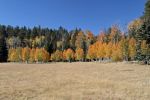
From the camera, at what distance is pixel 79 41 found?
150 m

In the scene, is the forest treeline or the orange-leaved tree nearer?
the forest treeline

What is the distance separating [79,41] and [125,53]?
51.2m

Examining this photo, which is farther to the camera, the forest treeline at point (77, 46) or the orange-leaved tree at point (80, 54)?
the orange-leaved tree at point (80, 54)

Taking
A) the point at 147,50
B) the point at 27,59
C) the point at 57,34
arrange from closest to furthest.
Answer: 1. the point at 147,50
2. the point at 27,59
3. the point at 57,34

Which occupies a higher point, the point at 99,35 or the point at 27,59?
the point at 99,35

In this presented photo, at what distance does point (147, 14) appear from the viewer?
4991 centimetres

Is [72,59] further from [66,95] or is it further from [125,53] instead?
[66,95]

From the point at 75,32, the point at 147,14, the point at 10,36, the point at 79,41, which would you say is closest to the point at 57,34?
the point at 75,32

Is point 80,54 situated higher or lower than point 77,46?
lower

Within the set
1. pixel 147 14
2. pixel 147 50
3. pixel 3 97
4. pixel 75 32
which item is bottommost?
pixel 3 97

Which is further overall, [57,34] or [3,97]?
[57,34]

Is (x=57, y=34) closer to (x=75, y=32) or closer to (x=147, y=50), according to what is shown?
(x=75, y=32)

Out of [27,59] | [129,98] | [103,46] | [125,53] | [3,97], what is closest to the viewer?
[129,98]

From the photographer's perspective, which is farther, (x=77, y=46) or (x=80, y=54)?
(x=77, y=46)
